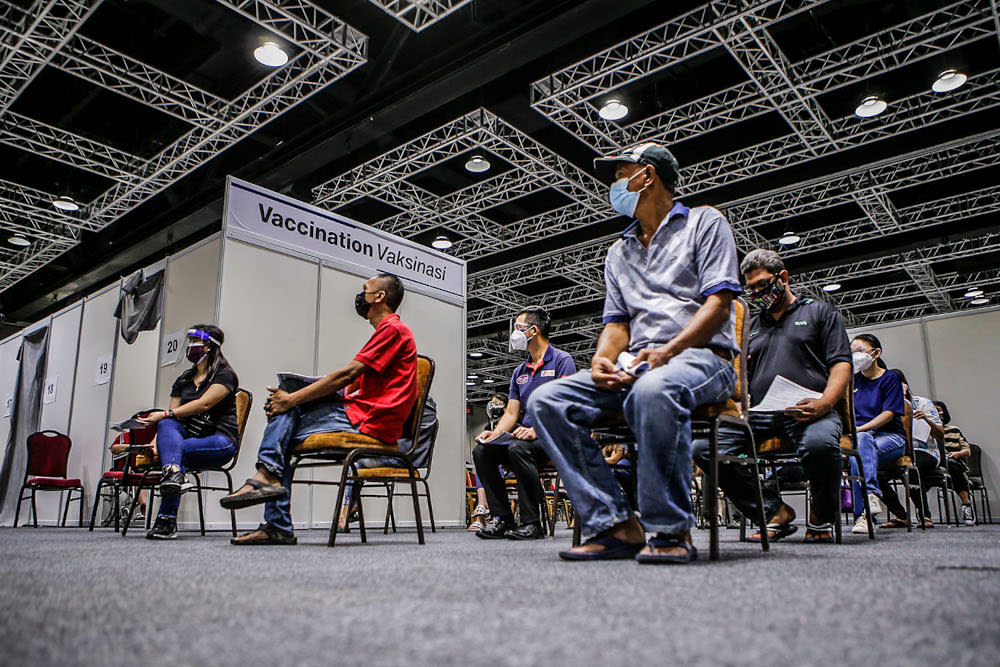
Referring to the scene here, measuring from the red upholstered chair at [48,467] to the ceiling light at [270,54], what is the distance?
4.34 meters

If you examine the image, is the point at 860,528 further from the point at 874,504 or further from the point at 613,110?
the point at 613,110

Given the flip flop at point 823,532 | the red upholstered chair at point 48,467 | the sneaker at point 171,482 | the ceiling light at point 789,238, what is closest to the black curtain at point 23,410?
the red upholstered chair at point 48,467

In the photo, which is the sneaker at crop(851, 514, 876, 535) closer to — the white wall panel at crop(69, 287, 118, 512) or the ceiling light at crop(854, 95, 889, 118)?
the ceiling light at crop(854, 95, 889, 118)

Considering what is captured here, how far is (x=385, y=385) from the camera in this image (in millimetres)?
3002

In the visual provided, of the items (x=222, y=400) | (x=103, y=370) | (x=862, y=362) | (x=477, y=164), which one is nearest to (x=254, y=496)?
(x=222, y=400)

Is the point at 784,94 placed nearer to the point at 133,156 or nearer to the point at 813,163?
the point at 813,163

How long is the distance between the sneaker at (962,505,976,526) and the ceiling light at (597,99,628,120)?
211 inches

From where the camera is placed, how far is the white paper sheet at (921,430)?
5379mm

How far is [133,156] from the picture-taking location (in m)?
8.91

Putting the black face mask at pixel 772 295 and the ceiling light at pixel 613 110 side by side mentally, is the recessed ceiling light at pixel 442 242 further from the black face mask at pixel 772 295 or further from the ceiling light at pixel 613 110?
the black face mask at pixel 772 295

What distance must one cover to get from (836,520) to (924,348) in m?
6.29

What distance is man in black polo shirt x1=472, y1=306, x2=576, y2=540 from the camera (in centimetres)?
378

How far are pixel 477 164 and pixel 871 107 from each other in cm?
466

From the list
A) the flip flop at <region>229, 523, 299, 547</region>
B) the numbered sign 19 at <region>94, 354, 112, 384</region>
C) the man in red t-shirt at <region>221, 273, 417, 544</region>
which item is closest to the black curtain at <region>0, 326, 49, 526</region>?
the numbered sign 19 at <region>94, 354, 112, 384</region>
